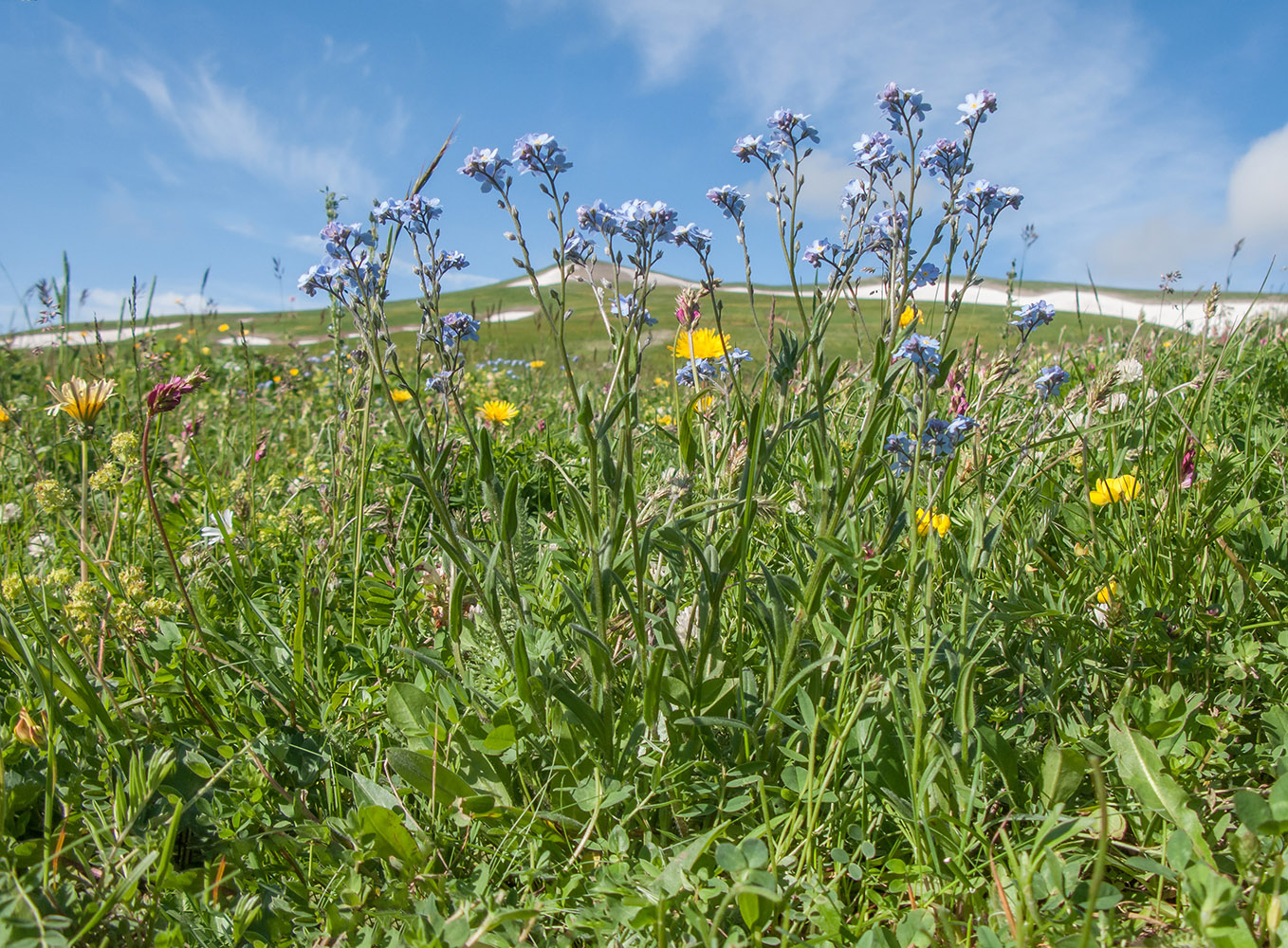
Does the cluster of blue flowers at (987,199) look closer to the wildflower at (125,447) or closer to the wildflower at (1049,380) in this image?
the wildflower at (1049,380)

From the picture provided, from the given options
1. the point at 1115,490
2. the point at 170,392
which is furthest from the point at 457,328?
the point at 1115,490

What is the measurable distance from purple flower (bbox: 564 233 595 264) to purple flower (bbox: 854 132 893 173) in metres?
0.62

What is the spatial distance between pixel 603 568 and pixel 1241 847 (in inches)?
39.6

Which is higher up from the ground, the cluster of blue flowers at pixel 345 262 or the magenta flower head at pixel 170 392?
the cluster of blue flowers at pixel 345 262

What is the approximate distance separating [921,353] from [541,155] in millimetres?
770

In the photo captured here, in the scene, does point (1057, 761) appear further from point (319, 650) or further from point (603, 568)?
point (319, 650)

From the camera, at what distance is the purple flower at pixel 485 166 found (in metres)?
1.38

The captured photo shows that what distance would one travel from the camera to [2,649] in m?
1.49

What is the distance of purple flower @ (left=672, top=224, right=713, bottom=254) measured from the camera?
1525 millimetres

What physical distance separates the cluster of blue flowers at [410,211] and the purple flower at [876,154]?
0.88m

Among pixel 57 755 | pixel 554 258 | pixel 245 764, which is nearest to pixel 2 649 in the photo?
pixel 57 755

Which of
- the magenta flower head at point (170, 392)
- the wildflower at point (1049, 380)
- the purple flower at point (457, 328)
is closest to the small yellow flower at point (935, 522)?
the wildflower at point (1049, 380)

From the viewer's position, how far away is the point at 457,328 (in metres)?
1.57

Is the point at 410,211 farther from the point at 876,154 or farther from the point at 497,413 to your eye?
the point at 497,413
